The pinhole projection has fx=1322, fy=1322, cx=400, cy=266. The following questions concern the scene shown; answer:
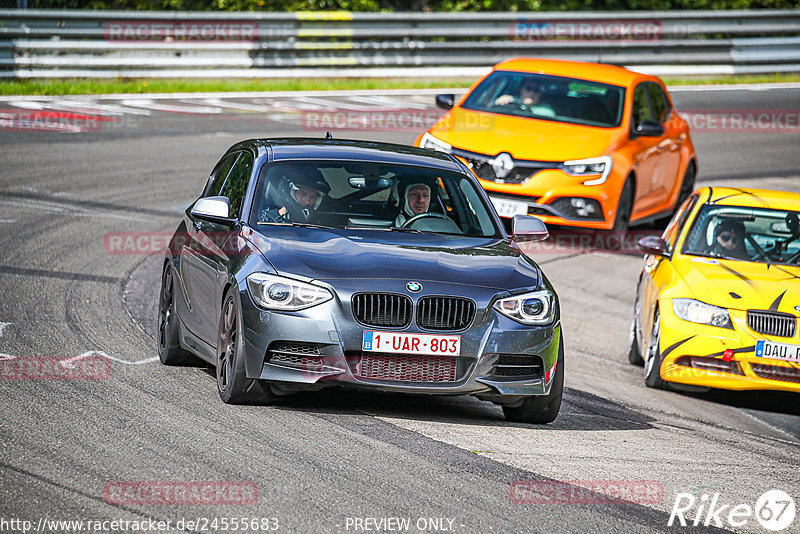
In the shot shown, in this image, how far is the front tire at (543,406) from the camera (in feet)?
25.8

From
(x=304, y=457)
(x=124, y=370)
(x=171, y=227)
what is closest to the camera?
(x=304, y=457)

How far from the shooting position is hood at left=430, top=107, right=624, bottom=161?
1499cm

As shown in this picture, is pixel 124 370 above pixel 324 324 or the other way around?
the other way around

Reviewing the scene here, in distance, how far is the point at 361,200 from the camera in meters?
8.67

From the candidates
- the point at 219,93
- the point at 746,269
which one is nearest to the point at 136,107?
the point at 219,93

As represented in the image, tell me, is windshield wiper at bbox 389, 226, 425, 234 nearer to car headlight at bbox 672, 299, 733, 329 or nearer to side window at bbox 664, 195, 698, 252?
car headlight at bbox 672, 299, 733, 329

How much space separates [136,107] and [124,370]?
1443 cm

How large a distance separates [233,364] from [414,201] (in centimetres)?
188

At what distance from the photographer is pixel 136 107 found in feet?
73.2

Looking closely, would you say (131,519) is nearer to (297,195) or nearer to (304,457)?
(304,457)

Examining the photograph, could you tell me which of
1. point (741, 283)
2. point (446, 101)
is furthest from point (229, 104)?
point (741, 283)
